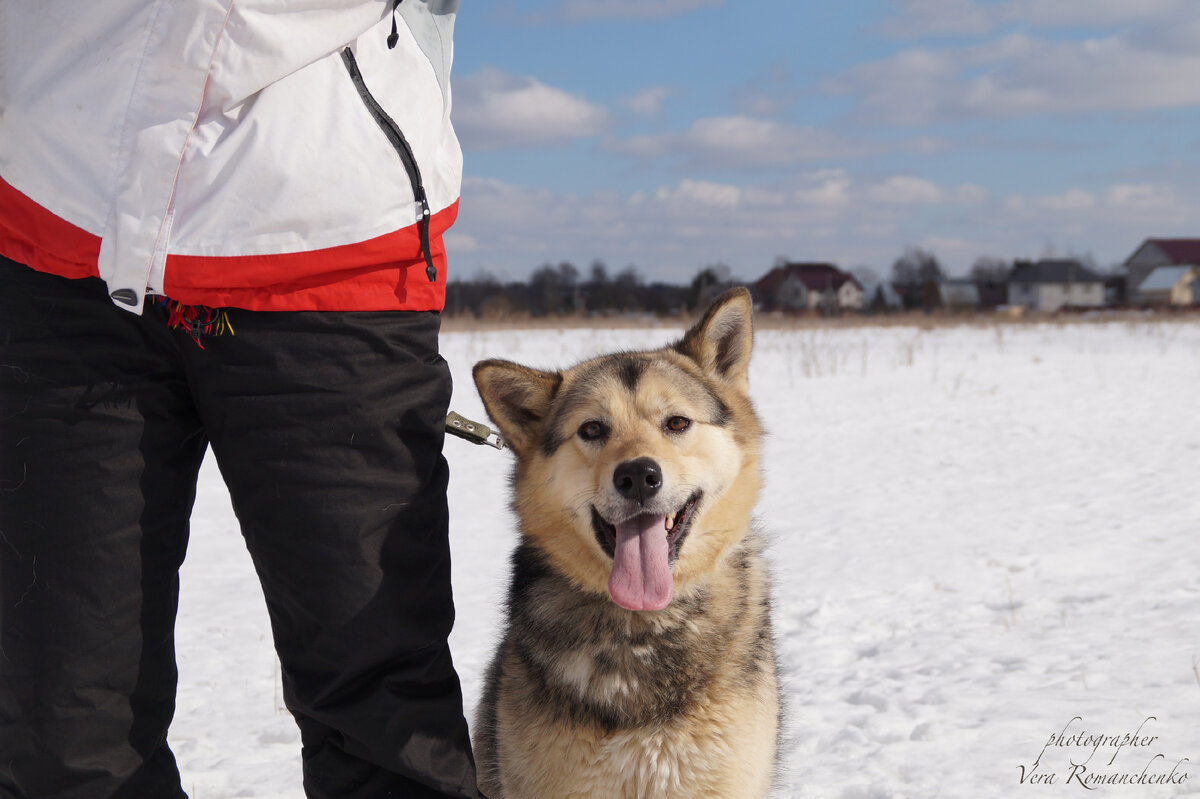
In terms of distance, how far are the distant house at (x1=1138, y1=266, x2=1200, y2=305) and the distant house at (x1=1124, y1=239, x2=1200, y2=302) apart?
90cm

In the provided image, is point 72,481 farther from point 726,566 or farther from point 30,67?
point 726,566

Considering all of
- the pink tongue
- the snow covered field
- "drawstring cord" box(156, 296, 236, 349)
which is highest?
"drawstring cord" box(156, 296, 236, 349)

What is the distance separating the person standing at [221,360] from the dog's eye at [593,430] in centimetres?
76

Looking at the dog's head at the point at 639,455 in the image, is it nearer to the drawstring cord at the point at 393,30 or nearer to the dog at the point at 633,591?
the dog at the point at 633,591

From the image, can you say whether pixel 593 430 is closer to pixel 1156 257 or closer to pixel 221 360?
pixel 221 360

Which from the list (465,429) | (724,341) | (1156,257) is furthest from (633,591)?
(1156,257)

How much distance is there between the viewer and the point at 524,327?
848 inches

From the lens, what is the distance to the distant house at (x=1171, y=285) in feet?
225

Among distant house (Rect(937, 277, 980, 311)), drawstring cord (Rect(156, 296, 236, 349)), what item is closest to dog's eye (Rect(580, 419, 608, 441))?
drawstring cord (Rect(156, 296, 236, 349))

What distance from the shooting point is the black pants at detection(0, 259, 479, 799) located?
183 cm

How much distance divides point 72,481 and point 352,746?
2.72 ft

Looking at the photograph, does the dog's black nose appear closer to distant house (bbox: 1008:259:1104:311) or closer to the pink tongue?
the pink tongue

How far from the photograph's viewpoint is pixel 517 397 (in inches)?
113

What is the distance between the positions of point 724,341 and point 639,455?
28.5 inches
